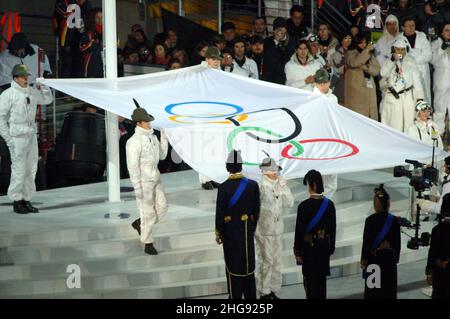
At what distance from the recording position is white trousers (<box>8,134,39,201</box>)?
1514 centimetres

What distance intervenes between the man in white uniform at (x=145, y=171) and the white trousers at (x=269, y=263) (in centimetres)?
142

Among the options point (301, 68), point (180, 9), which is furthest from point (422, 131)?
point (180, 9)

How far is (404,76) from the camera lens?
1797 centimetres

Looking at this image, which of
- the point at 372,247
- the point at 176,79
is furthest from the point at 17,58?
the point at 372,247

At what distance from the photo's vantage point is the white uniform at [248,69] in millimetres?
17516

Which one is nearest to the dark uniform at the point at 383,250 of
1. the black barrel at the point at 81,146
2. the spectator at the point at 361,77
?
the black barrel at the point at 81,146

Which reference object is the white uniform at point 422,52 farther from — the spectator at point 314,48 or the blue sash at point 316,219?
the blue sash at point 316,219

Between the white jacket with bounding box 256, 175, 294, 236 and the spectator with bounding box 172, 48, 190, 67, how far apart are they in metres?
5.41

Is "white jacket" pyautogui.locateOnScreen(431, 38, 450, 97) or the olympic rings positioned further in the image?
"white jacket" pyautogui.locateOnScreen(431, 38, 450, 97)

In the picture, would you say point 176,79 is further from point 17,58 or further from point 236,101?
point 17,58

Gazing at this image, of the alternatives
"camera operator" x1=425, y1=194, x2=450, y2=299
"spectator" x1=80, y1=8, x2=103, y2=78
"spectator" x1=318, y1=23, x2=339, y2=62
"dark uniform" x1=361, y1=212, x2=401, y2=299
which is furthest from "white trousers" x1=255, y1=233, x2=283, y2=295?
"spectator" x1=318, y1=23, x2=339, y2=62

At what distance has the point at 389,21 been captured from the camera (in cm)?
1892

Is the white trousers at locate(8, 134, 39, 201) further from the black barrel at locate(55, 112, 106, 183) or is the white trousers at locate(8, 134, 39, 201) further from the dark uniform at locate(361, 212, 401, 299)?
the dark uniform at locate(361, 212, 401, 299)

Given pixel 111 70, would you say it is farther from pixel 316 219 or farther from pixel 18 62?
pixel 316 219
